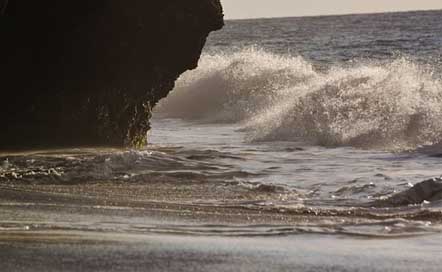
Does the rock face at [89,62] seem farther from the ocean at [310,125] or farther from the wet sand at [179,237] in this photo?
the wet sand at [179,237]

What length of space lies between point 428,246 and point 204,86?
1891cm

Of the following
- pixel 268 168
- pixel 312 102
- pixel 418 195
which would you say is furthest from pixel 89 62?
pixel 312 102

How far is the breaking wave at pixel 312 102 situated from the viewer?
1630 centimetres

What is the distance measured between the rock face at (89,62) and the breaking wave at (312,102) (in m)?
3.22

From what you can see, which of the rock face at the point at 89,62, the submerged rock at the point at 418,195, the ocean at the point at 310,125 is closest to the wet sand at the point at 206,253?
the submerged rock at the point at 418,195

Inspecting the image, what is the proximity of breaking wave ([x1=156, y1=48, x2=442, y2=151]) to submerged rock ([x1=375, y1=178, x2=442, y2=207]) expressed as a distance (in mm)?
5155

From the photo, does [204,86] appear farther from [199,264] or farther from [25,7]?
[199,264]

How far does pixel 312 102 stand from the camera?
19188 millimetres

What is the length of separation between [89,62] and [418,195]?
494 cm

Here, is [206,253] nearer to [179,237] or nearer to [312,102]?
[179,237]

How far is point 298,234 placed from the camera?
745cm

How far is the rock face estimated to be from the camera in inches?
495

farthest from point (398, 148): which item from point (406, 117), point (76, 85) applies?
point (76, 85)

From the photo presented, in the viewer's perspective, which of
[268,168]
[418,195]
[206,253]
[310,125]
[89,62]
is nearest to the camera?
[206,253]
